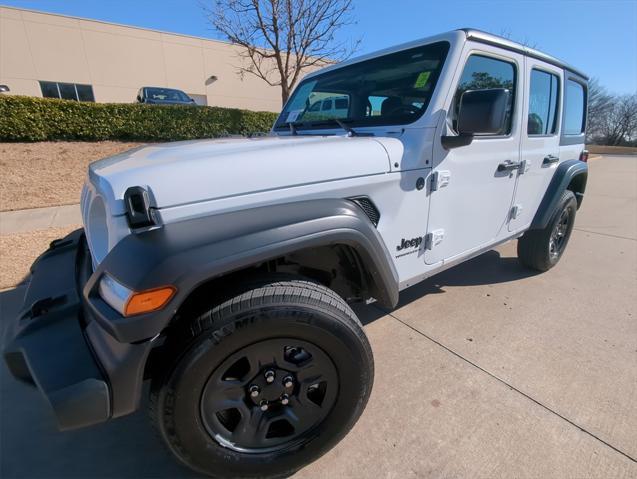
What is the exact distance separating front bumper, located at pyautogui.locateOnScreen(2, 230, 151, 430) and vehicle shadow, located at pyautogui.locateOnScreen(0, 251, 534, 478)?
0.84 feet

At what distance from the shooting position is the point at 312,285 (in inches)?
63.4

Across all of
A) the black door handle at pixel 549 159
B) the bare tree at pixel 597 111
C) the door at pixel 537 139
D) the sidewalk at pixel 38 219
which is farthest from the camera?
the bare tree at pixel 597 111

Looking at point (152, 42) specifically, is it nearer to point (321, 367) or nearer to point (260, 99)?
point (260, 99)

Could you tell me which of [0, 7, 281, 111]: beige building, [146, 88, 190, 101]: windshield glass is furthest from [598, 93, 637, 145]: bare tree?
[146, 88, 190, 101]: windshield glass

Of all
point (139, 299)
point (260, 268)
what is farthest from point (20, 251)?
point (139, 299)

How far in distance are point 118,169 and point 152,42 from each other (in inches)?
928

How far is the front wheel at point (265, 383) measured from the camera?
1354 millimetres

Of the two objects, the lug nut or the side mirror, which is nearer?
the lug nut

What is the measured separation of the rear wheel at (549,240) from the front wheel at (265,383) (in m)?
2.77

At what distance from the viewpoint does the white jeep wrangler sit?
1252mm

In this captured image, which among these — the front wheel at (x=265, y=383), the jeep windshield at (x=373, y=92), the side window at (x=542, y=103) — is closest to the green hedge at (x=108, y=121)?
the jeep windshield at (x=373, y=92)

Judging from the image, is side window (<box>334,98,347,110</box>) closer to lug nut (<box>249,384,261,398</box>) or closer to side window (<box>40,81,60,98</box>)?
lug nut (<box>249,384,261,398</box>)

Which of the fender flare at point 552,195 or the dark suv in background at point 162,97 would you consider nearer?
the fender flare at point 552,195

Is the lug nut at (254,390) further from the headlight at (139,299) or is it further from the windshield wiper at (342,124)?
the windshield wiper at (342,124)
